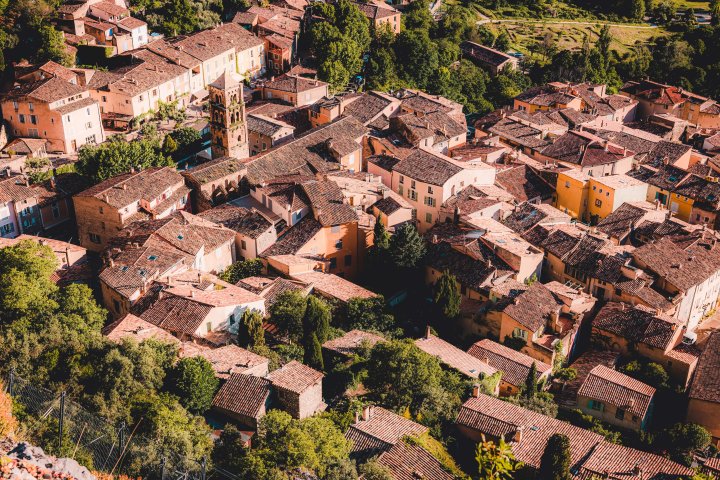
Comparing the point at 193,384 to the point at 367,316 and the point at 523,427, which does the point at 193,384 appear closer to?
the point at 367,316

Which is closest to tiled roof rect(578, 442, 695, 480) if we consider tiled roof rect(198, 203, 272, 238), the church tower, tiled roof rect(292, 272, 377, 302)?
tiled roof rect(292, 272, 377, 302)

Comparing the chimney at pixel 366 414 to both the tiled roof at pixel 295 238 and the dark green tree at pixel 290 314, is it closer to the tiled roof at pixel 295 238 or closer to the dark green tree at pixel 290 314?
the dark green tree at pixel 290 314

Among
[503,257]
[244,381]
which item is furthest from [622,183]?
[244,381]

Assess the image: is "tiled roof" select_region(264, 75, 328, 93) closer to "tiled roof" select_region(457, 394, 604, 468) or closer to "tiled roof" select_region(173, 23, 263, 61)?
"tiled roof" select_region(173, 23, 263, 61)

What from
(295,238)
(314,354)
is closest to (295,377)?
(314,354)

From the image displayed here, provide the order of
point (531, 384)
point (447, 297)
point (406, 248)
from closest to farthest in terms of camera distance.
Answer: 1. point (531, 384)
2. point (447, 297)
3. point (406, 248)
